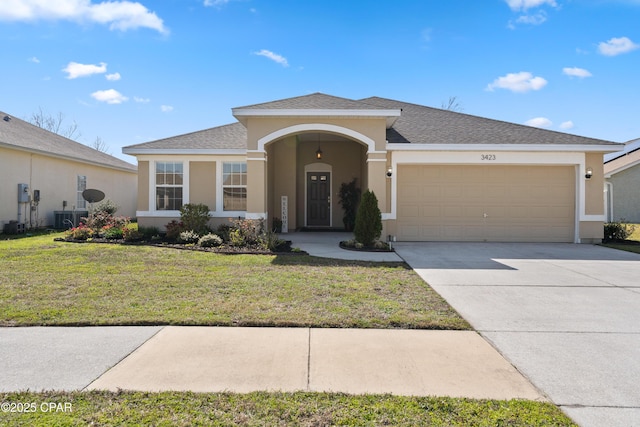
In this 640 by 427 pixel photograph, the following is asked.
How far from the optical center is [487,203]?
1195cm

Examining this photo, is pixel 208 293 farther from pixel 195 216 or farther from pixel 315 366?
pixel 195 216

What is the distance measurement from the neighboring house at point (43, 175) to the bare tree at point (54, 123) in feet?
79.7

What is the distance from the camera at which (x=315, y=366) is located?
10.8 ft

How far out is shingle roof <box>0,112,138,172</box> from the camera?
13797mm

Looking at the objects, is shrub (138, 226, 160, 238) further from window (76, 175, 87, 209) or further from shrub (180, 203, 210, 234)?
window (76, 175, 87, 209)

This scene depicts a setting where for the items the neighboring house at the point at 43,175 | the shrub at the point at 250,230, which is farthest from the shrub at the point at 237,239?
the neighboring house at the point at 43,175

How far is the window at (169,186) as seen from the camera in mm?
12867

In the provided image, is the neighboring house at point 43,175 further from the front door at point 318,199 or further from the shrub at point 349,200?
the shrub at point 349,200

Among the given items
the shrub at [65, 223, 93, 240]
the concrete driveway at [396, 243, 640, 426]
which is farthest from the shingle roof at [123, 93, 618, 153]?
the concrete driveway at [396, 243, 640, 426]

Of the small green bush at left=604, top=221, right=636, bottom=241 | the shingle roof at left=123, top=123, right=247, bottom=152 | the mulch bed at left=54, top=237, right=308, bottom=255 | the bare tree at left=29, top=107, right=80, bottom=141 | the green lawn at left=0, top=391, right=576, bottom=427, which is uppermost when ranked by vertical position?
the bare tree at left=29, top=107, right=80, bottom=141

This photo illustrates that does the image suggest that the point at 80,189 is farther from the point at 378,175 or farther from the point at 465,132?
the point at 465,132

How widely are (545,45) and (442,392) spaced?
587 inches

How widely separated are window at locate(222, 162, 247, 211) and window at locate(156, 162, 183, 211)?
157 centimetres

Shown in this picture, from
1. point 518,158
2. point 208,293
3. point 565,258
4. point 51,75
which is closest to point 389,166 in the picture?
point 518,158
